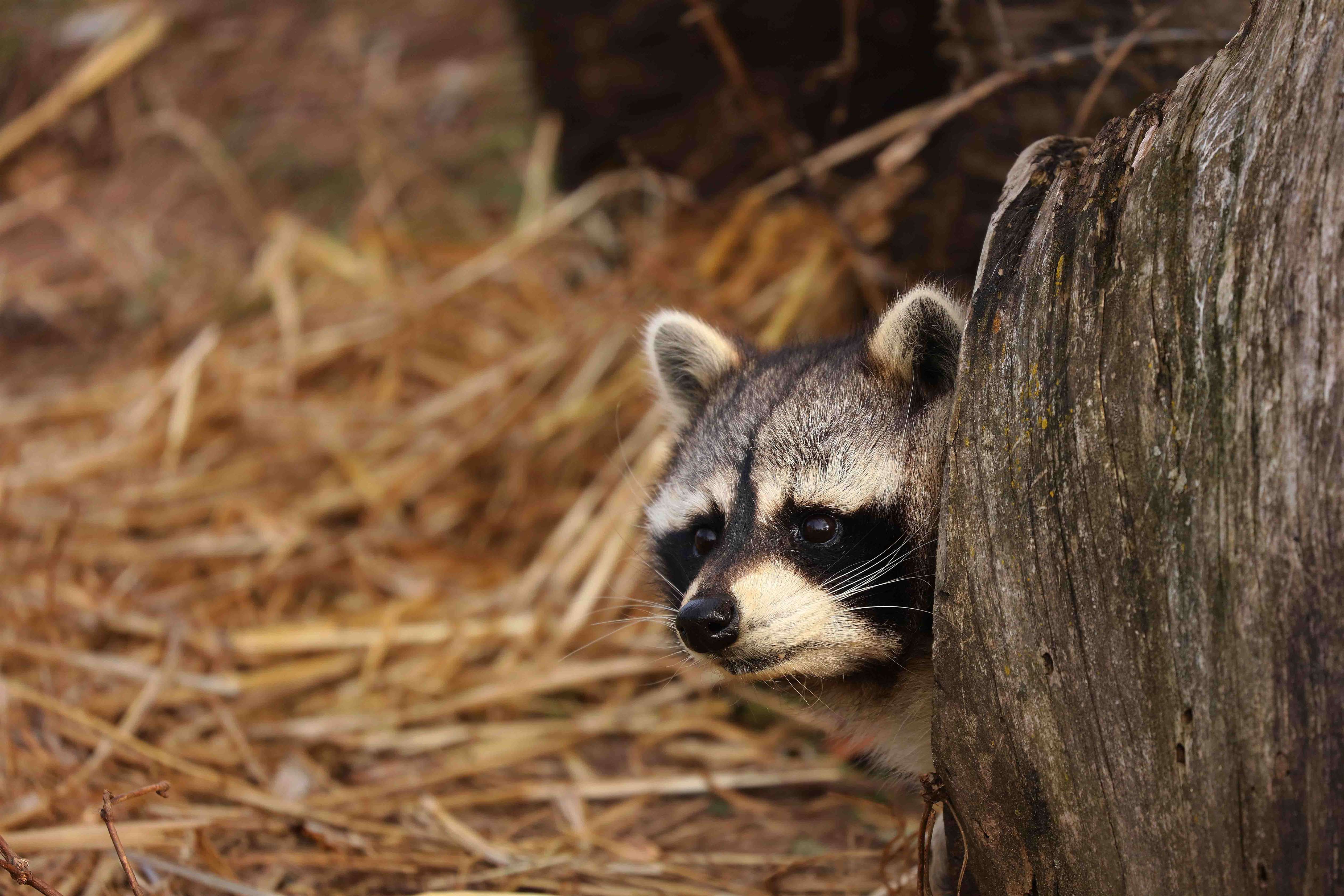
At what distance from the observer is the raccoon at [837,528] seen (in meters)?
2.71

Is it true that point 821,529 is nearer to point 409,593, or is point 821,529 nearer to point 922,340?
point 922,340

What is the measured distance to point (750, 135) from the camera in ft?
20.8

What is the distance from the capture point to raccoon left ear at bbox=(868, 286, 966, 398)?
2891 mm

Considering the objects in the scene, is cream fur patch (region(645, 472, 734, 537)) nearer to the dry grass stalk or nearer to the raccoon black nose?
the raccoon black nose

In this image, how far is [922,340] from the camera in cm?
296

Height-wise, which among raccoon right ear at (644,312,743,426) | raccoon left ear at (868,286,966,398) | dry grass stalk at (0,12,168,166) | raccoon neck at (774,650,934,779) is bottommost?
raccoon neck at (774,650,934,779)

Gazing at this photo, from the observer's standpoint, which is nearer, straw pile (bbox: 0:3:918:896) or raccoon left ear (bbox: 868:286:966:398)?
raccoon left ear (bbox: 868:286:966:398)

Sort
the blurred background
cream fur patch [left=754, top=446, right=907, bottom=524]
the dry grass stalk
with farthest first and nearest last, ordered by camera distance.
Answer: the dry grass stalk, the blurred background, cream fur patch [left=754, top=446, right=907, bottom=524]

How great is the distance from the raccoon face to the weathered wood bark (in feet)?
1.21

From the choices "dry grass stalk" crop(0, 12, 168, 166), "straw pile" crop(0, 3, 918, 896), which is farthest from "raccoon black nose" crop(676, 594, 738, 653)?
"dry grass stalk" crop(0, 12, 168, 166)

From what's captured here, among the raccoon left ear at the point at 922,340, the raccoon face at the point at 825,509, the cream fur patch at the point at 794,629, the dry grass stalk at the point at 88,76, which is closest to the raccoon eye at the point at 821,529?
Answer: the raccoon face at the point at 825,509

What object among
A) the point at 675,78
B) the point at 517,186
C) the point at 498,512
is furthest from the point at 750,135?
the point at 517,186

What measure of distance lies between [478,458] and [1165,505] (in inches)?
170

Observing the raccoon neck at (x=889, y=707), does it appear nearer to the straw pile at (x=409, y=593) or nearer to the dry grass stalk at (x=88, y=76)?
the straw pile at (x=409, y=593)
